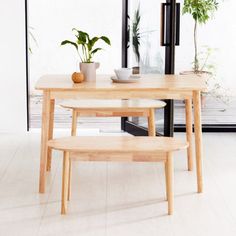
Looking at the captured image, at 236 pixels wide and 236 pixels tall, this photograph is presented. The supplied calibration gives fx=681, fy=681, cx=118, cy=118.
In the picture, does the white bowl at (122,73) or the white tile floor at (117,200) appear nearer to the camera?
the white tile floor at (117,200)

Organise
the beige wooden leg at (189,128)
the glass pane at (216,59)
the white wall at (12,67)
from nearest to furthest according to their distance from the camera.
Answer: the beige wooden leg at (189,128)
the white wall at (12,67)
the glass pane at (216,59)

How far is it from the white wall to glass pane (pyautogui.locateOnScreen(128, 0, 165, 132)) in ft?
3.36

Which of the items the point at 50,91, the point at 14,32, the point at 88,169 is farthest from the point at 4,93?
the point at 50,91

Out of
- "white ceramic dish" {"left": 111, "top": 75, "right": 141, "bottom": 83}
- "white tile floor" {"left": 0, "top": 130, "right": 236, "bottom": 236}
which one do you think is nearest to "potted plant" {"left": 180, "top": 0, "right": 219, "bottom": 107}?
"white tile floor" {"left": 0, "top": 130, "right": 236, "bottom": 236}

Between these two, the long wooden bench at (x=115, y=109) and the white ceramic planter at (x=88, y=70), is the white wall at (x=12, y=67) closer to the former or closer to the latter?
the long wooden bench at (x=115, y=109)

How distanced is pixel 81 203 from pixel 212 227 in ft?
2.78

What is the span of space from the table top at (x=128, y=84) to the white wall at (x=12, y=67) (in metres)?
1.63

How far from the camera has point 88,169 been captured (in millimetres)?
4934

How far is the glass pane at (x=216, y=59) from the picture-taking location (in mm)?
7708

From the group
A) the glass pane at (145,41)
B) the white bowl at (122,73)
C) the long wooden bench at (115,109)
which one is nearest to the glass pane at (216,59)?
the glass pane at (145,41)

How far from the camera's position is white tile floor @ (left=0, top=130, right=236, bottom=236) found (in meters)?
3.68

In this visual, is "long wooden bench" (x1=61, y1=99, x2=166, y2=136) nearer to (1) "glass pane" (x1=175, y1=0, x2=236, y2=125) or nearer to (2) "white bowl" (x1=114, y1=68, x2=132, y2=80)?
(2) "white bowl" (x1=114, y1=68, x2=132, y2=80)

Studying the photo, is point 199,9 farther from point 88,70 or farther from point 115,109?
point 88,70

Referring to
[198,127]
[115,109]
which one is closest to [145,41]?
[115,109]
